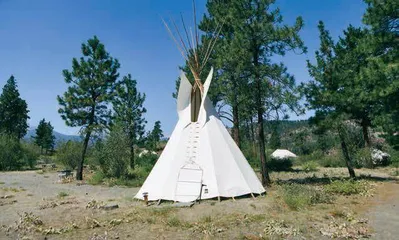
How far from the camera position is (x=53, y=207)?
34.3ft

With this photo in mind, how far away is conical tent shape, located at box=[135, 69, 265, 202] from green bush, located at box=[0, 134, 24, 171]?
2403cm

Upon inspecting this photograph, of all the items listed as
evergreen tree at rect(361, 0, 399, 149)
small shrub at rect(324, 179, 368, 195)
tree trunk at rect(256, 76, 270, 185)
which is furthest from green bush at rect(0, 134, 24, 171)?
evergreen tree at rect(361, 0, 399, 149)

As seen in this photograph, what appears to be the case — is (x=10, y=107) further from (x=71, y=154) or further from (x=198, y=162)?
(x=198, y=162)

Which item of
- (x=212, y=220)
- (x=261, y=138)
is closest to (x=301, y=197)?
(x=212, y=220)

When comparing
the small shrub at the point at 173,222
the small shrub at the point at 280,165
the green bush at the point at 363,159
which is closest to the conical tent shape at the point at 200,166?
the small shrub at the point at 173,222

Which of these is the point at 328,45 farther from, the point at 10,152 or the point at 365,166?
the point at 10,152

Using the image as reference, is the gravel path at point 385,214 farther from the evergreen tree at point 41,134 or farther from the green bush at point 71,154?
the evergreen tree at point 41,134

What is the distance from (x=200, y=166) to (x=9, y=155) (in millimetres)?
26518

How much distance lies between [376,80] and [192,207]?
872 centimetres

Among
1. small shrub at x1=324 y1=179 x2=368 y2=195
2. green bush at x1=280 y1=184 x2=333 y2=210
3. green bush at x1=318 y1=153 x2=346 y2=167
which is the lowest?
green bush at x1=280 y1=184 x2=333 y2=210

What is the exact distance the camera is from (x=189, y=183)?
35.4ft

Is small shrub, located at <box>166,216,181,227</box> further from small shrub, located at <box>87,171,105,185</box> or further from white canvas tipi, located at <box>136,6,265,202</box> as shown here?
small shrub, located at <box>87,171,105,185</box>

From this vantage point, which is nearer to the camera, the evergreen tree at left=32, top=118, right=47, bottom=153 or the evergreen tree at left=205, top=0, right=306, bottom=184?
the evergreen tree at left=205, top=0, right=306, bottom=184

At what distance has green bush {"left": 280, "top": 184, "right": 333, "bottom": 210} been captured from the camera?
9312 mm
